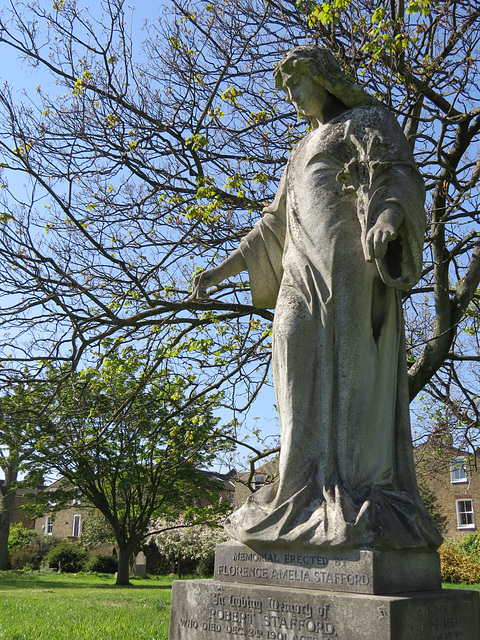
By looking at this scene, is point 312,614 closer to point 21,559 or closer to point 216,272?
point 216,272

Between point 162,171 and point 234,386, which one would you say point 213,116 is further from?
point 234,386

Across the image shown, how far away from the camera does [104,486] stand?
25062 mm

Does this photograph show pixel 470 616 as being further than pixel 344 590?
Yes

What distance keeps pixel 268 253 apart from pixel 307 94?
1.05 m

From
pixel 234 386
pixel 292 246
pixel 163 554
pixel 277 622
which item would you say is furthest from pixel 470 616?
pixel 163 554

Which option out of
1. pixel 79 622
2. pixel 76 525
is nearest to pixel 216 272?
pixel 79 622

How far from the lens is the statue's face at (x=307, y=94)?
4.33 metres

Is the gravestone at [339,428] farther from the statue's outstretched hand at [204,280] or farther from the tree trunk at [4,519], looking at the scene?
the tree trunk at [4,519]

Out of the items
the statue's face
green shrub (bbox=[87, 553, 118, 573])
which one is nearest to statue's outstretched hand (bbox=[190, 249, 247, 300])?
the statue's face

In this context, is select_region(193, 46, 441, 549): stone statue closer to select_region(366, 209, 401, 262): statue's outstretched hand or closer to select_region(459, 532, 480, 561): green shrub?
select_region(366, 209, 401, 262): statue's outstretched hand

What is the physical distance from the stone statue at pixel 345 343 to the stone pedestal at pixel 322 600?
10 cm

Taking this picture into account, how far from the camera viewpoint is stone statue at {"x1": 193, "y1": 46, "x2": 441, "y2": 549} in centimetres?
337

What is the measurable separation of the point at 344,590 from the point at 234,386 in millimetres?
7423

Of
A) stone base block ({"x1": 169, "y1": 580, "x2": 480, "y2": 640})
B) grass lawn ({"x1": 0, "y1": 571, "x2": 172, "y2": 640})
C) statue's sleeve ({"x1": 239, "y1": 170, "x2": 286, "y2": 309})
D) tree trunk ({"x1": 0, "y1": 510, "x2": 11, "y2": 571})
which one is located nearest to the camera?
stone base block ({"x1": 169, "y1": 580, "x2": 480, "y2": 640})
